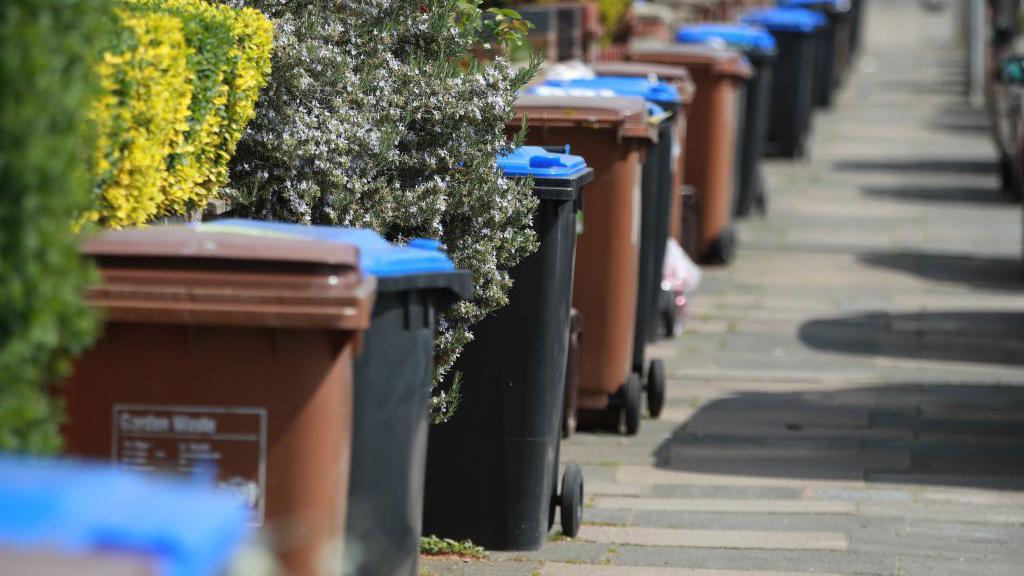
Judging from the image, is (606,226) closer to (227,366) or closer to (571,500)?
(571,500)

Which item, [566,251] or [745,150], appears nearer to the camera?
[566,251]

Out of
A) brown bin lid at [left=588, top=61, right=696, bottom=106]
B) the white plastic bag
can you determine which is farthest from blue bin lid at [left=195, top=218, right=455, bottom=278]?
the white plastic bag

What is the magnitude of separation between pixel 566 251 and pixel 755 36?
356 inches

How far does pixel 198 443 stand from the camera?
3787 mm

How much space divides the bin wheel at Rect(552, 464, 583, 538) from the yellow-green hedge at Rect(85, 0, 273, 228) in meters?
1.65

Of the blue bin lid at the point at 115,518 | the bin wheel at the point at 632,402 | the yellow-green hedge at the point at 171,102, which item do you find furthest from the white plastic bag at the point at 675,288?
the blue bin lid at the point at 115,518

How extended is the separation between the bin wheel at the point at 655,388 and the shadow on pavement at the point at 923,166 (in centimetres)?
1133

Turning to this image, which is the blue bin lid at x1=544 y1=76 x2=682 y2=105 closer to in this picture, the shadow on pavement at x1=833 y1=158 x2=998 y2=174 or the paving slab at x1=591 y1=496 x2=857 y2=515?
the paving slab at x1=591 y1=496 x2=857 y2=515

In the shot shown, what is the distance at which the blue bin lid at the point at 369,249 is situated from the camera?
4141 millimetres

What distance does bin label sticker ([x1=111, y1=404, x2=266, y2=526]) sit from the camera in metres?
3.78

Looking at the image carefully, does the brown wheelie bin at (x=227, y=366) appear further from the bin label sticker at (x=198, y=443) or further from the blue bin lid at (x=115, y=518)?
the blue bin lid at (x=115, y=518)

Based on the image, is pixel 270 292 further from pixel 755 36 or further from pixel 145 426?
pixel 755 36

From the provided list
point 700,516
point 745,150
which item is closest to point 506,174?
point 700,516

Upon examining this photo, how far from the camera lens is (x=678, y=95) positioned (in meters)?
9.70
